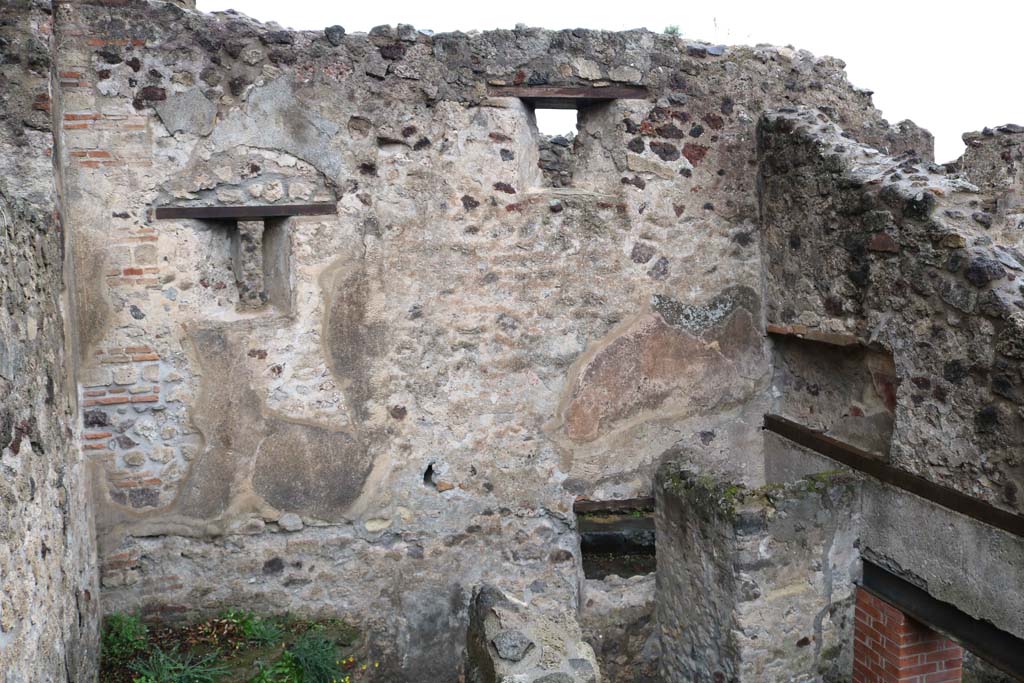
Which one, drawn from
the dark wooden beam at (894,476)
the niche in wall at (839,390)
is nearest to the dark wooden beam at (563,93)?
the niche in wall at (839,390)

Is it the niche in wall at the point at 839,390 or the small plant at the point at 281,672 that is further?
the niche in wall at the point at 839,390

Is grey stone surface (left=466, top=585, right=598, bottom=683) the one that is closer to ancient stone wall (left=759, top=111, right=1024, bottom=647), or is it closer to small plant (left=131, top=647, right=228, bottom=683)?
small plant (left=131, top=647, right=228, bottom=683)

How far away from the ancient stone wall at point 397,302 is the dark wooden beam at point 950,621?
3.75ft

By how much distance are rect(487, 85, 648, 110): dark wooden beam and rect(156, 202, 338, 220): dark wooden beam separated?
1191 mm

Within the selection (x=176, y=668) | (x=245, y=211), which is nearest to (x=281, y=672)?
(x=176, y=668)

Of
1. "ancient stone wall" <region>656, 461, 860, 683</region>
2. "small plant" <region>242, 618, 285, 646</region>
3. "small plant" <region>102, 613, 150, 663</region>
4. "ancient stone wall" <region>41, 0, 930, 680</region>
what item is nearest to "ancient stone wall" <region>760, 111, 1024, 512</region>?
"ancient stone wall" <region>41, 0, 930, 680</region>

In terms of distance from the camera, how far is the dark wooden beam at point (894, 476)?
371 cm

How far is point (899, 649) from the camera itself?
14.5 ft

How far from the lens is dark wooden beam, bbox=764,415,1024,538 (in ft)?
12.2

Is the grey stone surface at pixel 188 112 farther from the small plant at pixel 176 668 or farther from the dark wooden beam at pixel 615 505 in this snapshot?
the dark wooden beam at pixel 615 505

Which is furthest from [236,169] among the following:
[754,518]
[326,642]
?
[754,518]

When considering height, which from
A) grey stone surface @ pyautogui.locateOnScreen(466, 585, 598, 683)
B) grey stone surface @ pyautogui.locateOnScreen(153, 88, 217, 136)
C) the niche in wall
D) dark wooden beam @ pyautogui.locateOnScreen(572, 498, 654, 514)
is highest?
grey stone surface @ pyautogui.locateOnScreen(153, 88, 217, 136)

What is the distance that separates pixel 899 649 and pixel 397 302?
331 centimetres

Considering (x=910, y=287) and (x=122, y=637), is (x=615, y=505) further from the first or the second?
(x=122, y=637)
